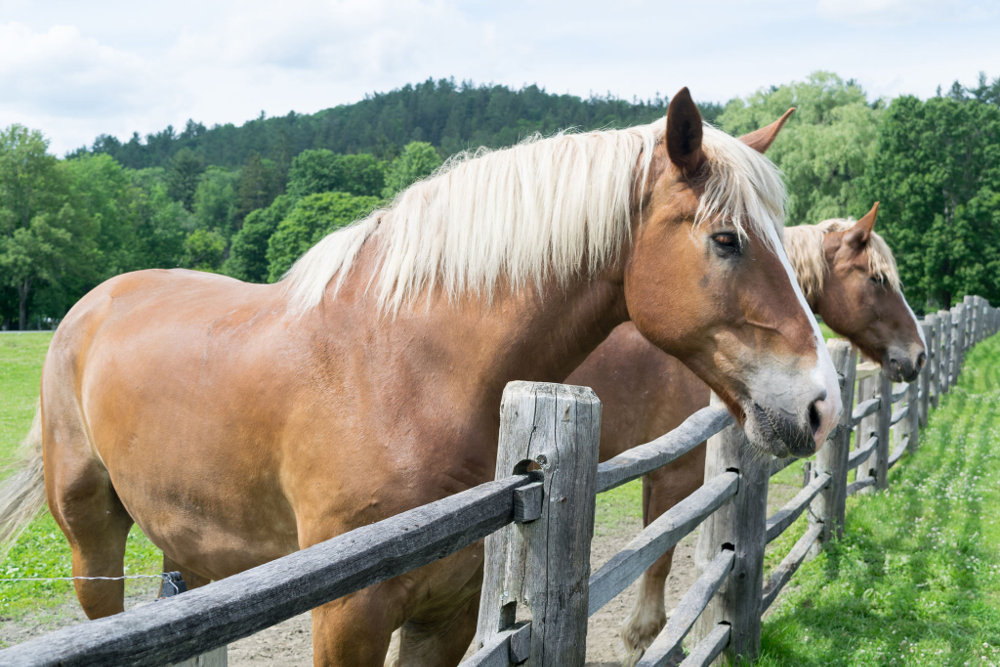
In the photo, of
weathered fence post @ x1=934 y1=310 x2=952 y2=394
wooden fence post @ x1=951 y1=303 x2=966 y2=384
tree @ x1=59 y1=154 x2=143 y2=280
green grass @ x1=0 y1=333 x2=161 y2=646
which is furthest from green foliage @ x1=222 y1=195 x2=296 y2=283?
weathered fence post @ x1=934 y1=310 x2=952 y2=394

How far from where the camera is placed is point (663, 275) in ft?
A: 7.65

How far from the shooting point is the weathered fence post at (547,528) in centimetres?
176

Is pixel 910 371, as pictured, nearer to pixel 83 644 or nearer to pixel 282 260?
pixel 83 644

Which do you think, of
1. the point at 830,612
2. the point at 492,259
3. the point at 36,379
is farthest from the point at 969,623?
the point at 36,379

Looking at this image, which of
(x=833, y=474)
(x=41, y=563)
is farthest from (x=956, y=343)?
(x=41, y=563)

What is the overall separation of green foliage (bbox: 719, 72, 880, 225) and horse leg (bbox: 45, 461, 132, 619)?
34402 mm

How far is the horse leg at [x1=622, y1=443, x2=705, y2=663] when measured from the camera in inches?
163

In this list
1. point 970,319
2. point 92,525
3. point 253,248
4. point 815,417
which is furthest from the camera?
point 253,248

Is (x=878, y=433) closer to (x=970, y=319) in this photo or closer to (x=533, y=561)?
(x=533, y=561)

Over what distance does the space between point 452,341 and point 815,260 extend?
12.9ft

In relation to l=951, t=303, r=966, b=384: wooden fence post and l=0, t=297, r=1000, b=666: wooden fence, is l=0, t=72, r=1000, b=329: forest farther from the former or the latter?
l=0, t=297, r=1000, b=666: wooden fence

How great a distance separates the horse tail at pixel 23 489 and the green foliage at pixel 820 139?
3423cm

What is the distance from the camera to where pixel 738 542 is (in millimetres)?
3875

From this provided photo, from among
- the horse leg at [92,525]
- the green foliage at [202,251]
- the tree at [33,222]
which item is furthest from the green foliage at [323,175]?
the horse leg at [92,525]
